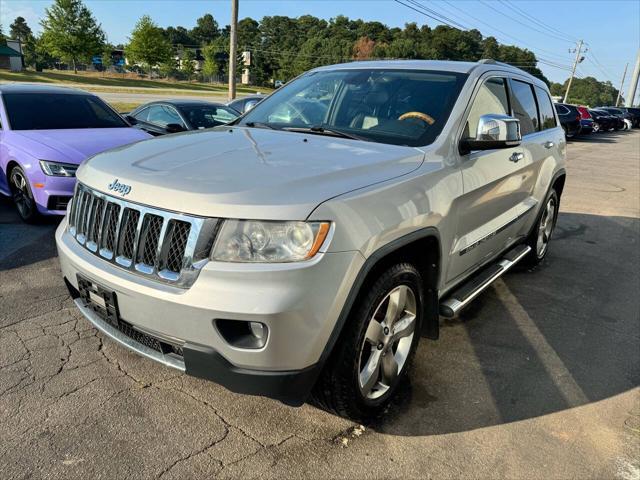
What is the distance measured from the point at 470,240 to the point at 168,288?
80.0 inches

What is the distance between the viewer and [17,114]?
6203 mm

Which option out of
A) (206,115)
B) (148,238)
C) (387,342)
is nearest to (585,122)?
(206,115)

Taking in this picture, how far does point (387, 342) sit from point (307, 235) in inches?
36.6

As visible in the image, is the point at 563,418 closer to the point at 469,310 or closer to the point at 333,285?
the point at 469,310

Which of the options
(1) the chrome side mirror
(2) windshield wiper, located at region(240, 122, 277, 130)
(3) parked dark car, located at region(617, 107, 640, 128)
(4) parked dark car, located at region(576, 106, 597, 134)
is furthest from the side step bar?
(3) parked dark car, located at region(617, 107, 640, 128)

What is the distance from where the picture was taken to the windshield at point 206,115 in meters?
8.72

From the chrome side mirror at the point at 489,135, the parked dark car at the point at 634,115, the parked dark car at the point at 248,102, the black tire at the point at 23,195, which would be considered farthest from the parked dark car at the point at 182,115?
the parked dark car at the point at 634,115

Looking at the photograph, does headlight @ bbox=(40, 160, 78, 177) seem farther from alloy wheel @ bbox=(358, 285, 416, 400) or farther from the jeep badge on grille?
alloy wheel @ bbox=(358, 285, 416, 400)

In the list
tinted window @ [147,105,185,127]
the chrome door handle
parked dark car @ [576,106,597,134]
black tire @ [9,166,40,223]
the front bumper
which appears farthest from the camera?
parked dark car @ [576,106,597,134]

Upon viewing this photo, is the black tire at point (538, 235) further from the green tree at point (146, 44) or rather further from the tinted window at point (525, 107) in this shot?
the green tree at point (146, 44)

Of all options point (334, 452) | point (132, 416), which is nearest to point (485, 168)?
point (334, 452)

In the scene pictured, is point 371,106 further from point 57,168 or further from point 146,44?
point 146,44

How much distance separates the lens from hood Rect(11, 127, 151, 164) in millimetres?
5406

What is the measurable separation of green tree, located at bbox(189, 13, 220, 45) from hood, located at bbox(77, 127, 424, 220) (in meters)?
146
